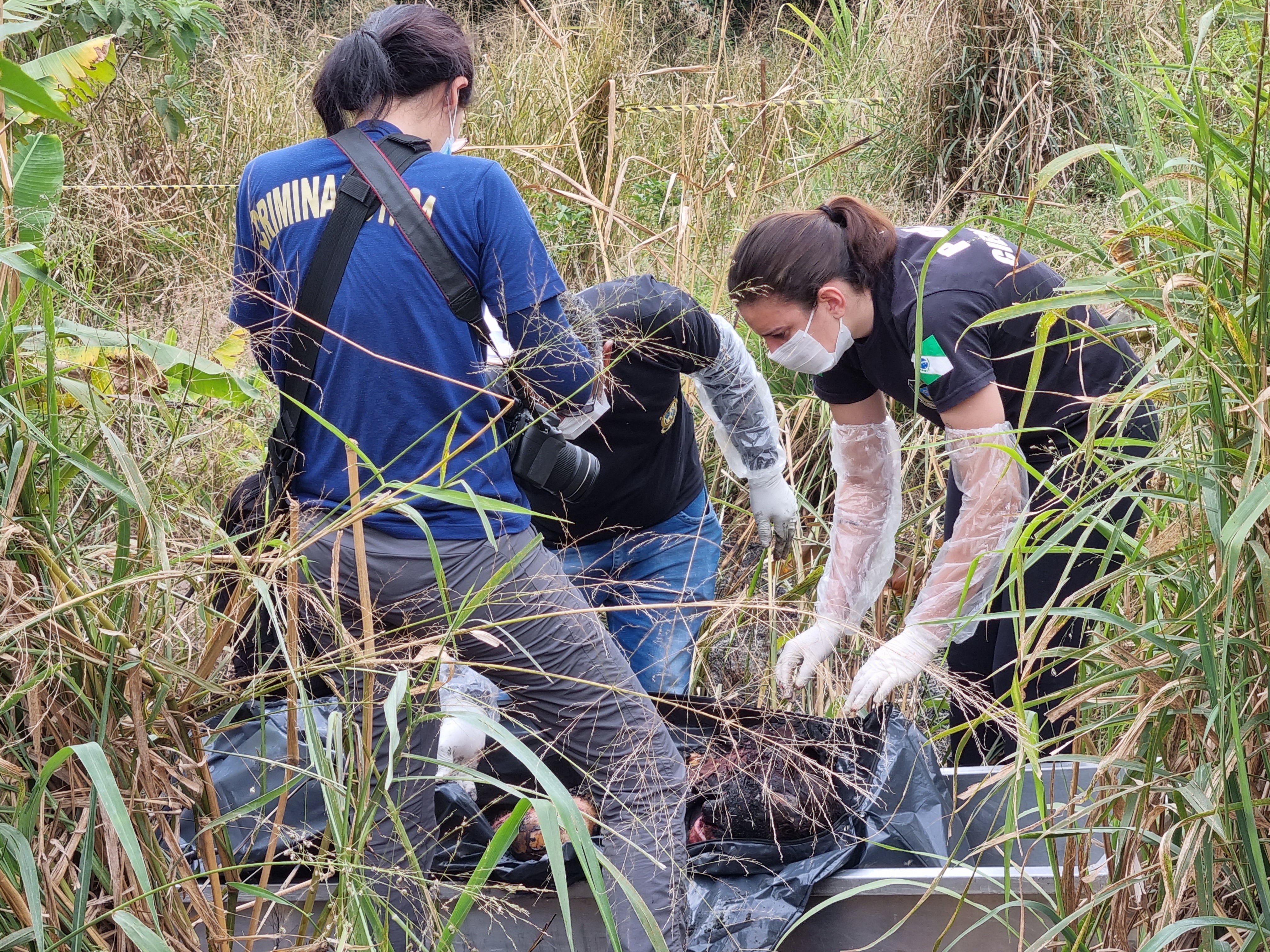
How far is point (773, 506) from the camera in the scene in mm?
2760

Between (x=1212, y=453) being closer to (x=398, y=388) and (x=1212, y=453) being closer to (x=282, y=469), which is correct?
(x=398, y=388)

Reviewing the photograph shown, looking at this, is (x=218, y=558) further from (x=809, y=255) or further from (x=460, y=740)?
(x=809, y=255)

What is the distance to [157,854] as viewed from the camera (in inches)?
40.7

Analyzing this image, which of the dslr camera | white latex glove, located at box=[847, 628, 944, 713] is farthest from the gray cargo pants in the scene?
white latex glove, located at box=[847, 628, 944, 713]

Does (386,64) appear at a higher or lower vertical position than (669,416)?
higher

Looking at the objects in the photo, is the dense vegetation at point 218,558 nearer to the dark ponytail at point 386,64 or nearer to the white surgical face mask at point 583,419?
the dark ponytail at point 386,64

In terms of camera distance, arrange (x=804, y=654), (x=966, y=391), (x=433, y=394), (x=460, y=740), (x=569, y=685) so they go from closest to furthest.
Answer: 1. (x=569, y=685)
2. (x=433, y=394)
3. (x=966, y=391)
4. (x=460, y=740)
5. (x=804, y=654)

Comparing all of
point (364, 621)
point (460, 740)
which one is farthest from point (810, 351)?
point (364, 621)

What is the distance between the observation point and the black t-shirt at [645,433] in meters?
2.21

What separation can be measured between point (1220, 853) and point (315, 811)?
155cm

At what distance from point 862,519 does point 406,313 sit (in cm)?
122

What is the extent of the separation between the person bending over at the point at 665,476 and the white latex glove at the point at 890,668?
332 millimetres

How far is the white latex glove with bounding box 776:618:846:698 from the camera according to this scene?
230cm

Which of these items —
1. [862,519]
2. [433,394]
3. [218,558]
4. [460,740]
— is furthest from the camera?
[862,519]
